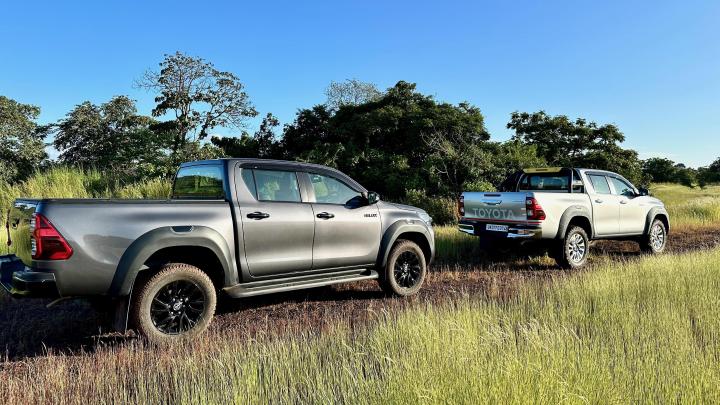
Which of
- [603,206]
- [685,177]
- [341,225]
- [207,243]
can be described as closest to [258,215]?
[207,243]

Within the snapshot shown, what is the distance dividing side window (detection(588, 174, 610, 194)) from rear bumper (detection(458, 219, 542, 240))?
2.36 metres

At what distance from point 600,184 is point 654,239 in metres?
2.43

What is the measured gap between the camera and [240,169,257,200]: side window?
215 inches

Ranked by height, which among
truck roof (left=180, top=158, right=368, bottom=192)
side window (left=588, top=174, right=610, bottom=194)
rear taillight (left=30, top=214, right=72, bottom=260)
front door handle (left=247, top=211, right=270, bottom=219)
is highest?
truck roof (left=180, top=158, right=368, bottom=192)

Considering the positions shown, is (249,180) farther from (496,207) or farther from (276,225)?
(496,207)

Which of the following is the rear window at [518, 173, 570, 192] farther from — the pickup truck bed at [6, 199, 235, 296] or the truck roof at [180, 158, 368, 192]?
the pickup truck bed at [6, 199, 235, 296]

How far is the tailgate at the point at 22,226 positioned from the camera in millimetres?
4344

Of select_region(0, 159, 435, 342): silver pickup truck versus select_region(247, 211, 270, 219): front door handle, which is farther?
select_region(247, 211, 270, 219): front door handle

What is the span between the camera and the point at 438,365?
327cm

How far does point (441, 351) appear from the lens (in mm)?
3561

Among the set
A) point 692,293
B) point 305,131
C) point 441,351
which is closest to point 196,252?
point 441,351

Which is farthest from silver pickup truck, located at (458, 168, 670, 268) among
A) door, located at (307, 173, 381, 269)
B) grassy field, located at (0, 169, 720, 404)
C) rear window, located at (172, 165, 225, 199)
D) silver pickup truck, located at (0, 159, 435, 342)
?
rear window, located at (172, 165, 225, 199)

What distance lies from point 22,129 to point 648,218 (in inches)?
1155

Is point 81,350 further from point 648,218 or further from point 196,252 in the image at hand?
point 648,218
